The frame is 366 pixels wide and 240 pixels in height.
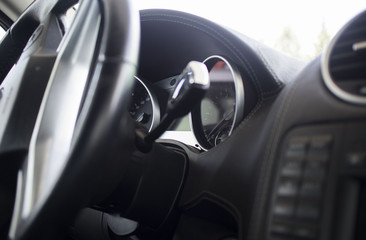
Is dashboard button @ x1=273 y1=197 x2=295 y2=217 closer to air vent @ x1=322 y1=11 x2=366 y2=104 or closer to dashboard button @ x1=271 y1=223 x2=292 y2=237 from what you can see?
dashboard button @ x1=271 y1=223 x2=292 y2=237

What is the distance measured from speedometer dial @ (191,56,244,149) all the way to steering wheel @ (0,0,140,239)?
1.47 feet

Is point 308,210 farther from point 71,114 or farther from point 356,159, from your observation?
point 71,114

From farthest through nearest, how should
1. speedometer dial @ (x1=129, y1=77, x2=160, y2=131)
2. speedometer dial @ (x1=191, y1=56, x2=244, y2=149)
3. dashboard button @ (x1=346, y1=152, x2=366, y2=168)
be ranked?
speedometer dial @ (x1=129, y1=77, x2=160, y2=131) < speedometer dial @ (x1=191, y1=56, x2=244, y2=149) < dashboard button @ (x1=346, y1=152, x2=366, y2=168)

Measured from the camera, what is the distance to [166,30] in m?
1.15

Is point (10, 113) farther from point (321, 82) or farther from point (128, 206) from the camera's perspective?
point (321, 82)

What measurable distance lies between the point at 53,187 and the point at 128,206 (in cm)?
35

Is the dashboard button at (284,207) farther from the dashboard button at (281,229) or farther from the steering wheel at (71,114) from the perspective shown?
the steering wheel at (71,114)

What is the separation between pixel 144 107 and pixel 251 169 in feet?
2.82

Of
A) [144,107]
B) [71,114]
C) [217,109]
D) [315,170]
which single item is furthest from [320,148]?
[144,107]

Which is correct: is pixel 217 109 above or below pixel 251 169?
above

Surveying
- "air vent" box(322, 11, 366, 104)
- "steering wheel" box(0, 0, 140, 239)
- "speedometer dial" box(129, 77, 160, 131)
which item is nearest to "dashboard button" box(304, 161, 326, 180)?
"air vent" box(322, 11, 366, 104)

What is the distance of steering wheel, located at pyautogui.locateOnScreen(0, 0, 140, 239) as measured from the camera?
0.52 metres

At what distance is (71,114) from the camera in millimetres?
616

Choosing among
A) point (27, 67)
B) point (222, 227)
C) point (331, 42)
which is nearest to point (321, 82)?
point (331, 42)
